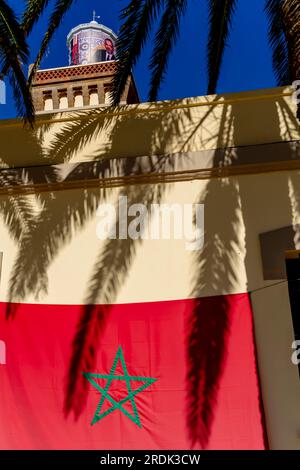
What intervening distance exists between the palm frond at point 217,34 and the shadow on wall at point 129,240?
5.43 ft

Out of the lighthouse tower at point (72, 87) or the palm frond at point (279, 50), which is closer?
the palm frond at point (279, 50)

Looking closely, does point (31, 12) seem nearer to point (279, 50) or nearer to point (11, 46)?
point (11, 46)

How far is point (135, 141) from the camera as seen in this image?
19.0ft

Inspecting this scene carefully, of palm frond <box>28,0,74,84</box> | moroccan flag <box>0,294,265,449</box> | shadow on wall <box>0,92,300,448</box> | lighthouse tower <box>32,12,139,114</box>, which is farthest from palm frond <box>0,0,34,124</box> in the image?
lighthouse tower <box>32,12,139,114</box>

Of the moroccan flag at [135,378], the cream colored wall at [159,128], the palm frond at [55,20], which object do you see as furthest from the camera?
the palm frond at [55,20]

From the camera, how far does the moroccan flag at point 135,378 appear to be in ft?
15.0

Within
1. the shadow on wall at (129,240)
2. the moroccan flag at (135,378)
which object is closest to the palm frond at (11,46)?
the shadow on wall at (129,240)

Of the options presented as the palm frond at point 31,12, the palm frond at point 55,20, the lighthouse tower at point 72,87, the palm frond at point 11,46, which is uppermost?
the lighthouse tower at point 72,87

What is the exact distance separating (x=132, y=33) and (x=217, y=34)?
1.27m

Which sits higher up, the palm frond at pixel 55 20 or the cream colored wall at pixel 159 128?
the palm frond at pixel 55 20

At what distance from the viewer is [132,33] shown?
6.60m

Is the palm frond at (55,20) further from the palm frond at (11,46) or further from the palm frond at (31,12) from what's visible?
the palm frond at (11,46)

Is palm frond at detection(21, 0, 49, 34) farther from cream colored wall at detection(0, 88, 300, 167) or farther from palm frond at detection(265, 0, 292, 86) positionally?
palm frond at detection(265, 0, 292, 86)
